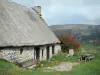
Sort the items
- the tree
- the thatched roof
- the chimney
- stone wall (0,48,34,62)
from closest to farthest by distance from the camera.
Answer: stone wall (0,48,34,62), the thatched roof, the chimney, the tree

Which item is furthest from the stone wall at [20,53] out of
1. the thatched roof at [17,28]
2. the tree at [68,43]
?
the tree at [68,43]

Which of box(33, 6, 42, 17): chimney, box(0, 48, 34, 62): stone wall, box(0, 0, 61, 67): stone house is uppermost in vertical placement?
box(33, 6, 42, 17): chimney

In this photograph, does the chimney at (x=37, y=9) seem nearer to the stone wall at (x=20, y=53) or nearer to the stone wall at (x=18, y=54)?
the stone wall at (x=20, y=53)

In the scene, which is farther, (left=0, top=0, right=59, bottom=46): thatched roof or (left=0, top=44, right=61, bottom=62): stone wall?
(left=0, top=0, right=59, bottom=46): thatched roof

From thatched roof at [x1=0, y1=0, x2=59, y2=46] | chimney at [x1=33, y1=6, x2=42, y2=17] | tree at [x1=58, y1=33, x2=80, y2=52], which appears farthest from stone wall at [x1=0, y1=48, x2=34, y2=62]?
tree at [x1=58, y1=33, x2=80, y2=52]

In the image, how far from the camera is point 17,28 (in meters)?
26.6

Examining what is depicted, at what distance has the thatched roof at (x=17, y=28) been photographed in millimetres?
23797

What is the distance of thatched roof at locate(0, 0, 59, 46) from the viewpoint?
2380cm

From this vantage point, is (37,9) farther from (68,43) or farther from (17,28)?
(17,28)

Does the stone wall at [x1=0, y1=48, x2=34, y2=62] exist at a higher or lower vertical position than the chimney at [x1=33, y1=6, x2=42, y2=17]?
lower

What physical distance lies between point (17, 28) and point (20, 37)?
5.15ft

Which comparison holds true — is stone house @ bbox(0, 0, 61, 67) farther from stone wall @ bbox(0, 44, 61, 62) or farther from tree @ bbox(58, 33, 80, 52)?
tree @ bbox(58, 33, 80, 52)

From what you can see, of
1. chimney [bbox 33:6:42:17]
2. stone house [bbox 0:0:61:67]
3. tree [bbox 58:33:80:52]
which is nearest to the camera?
stone house [bbox 0:0:61:67]

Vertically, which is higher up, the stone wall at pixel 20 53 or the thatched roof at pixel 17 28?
the thatched roof at pixel 17 28
